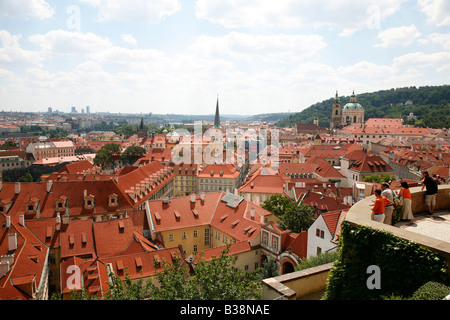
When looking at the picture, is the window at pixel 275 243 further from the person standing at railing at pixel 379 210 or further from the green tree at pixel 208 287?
the person standing at railing at pixel 379 210

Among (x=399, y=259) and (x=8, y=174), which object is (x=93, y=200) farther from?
(x=8, y=174)

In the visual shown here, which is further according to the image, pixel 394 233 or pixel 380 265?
pixel 380 265


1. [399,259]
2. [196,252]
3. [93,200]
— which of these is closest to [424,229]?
[399,259]

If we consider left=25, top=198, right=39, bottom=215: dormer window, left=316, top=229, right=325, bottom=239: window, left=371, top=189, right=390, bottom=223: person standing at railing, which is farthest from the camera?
left=25, top=198, right=39, bottom=215: dormer window

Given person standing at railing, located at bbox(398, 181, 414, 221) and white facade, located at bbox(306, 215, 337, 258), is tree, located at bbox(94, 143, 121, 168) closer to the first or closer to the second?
white facade, located at bbox(306, 215, 337, 258)

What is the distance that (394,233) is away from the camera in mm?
6949

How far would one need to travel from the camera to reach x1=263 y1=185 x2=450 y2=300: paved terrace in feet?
22.4

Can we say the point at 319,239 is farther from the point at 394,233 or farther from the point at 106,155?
the point at 106,155

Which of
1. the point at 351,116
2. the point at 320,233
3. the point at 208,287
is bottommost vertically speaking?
the point at 320,233

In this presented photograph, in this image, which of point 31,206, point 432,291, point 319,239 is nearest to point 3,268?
point 31,206

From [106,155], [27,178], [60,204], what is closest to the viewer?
[60,204]

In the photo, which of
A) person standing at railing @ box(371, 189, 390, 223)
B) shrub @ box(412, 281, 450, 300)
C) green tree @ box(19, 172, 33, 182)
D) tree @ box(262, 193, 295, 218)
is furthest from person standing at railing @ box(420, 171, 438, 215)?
green tree @ box(19, 172, 33, 182)

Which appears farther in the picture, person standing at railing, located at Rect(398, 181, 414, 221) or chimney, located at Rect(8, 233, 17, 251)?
chimney, located at Rect(8, 233, 17, 251)
